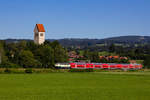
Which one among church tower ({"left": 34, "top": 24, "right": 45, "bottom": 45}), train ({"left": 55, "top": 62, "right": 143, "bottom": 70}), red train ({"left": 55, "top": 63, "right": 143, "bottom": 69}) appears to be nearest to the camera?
train ({"left": 55, "top": 62, "right": 143, "bottom": 70})

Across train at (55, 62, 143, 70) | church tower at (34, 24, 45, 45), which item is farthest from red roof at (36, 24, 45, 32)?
train at (55, 62, 143, 70)

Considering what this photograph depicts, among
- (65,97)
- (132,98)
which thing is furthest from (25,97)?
(132,98)

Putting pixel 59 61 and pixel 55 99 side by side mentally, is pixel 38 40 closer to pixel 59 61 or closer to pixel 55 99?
pixel 59 61

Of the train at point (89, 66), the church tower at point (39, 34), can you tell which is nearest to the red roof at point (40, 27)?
the church tower at point (39, 34)

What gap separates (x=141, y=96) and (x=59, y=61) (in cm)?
8029

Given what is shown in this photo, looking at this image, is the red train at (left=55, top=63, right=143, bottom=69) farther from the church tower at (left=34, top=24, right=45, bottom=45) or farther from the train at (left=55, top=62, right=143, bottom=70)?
the church tower at (left=34, top=24, right=45, bottom=45)

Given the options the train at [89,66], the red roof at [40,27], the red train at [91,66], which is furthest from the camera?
the red roof at [40,27]

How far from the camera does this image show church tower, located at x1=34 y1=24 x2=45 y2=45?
144 meters

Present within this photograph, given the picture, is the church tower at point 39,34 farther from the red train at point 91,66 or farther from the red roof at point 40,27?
the red train at point 91,66

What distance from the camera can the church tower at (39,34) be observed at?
144 m

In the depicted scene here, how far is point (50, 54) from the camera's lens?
107m

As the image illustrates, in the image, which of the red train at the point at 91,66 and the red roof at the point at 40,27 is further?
the red roof at the point at 40,27

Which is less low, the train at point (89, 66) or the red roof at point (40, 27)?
the red roof at point (40, 27)

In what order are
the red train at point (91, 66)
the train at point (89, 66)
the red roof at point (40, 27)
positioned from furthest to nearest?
the red roof at point (40, 27), the red train at point (91, 66), the train at point (89, 66)
